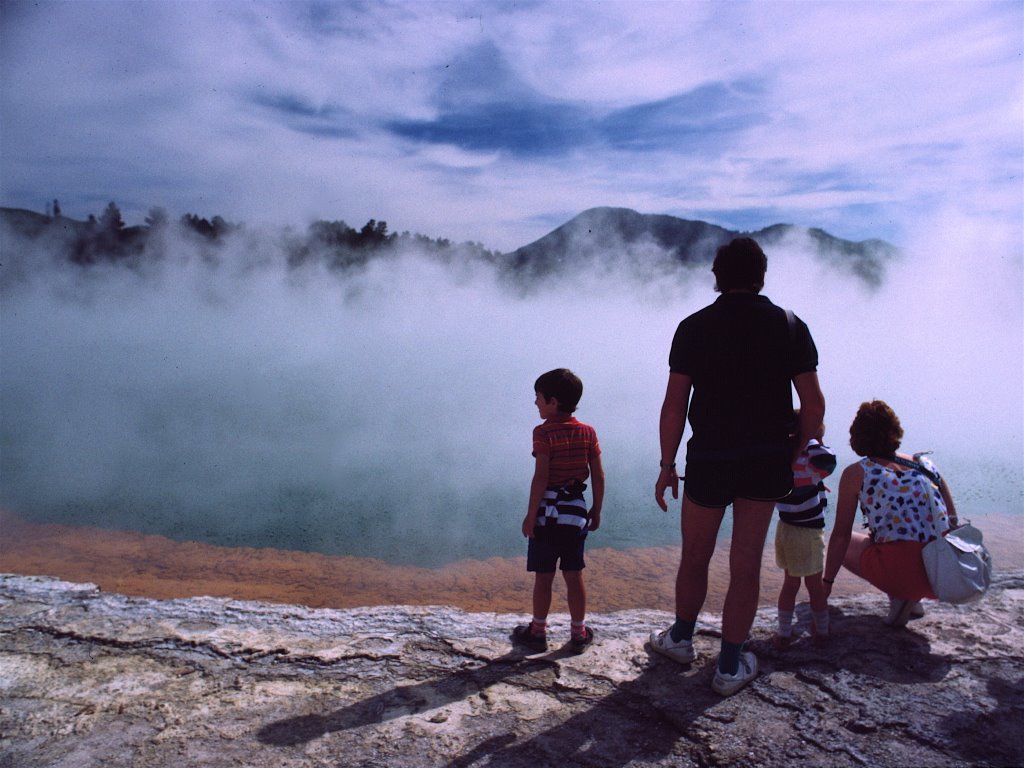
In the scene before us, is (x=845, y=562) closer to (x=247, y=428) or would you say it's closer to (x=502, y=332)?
(x=247, y=428)

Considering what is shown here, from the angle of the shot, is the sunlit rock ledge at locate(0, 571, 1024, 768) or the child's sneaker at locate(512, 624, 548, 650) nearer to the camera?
the sunlit rock ledge at locate(0, 571, 1024, 768)

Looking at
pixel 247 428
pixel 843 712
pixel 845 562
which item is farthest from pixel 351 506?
pixel 843 712

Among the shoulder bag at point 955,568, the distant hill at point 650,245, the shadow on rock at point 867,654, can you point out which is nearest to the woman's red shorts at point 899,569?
the shoulder bag at point 955,568

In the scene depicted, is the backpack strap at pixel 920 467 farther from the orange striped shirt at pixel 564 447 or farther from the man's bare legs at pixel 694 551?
the orange striped shirt at pixel 564 447

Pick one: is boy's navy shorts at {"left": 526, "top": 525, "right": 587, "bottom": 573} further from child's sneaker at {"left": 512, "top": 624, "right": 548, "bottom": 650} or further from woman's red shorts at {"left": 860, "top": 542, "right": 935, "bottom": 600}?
woman's red shorts at {"left": 860, "top": 542, "right": 935, "bottom": 600}

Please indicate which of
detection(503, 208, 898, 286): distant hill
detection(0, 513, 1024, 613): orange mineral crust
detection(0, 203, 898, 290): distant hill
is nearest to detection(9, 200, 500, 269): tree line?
detection(0, 203, 898, 290): distant hill

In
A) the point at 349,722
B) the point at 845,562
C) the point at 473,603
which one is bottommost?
the point at 473,603

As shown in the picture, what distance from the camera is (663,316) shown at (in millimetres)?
14773

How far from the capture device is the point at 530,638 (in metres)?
2.56

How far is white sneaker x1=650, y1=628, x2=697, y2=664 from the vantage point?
235 centimetres

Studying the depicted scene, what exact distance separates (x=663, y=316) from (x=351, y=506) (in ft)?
35.1

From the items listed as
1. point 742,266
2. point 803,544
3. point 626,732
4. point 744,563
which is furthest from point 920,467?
point 626,732

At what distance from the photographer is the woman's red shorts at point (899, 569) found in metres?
2.50

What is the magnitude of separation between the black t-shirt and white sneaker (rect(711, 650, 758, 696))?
2.40ft
